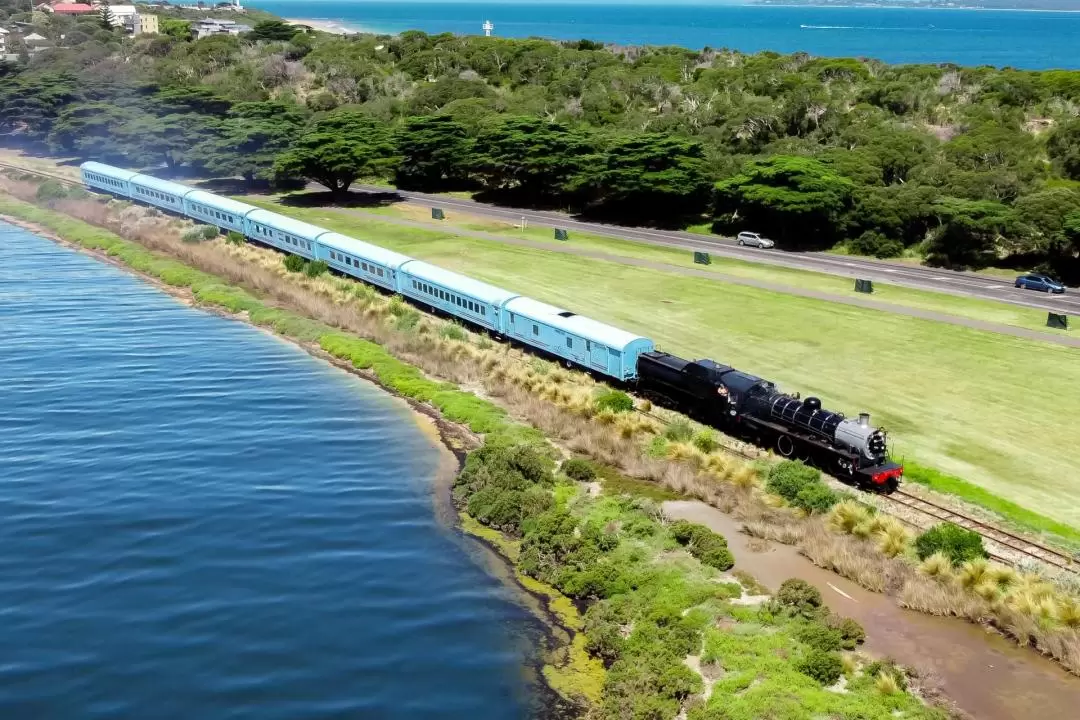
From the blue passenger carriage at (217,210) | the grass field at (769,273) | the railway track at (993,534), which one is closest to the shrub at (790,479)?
the railway track at (993,534)

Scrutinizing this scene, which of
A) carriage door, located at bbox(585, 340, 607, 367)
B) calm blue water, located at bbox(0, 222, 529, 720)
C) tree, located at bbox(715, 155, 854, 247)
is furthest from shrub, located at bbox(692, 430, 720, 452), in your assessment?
tree, located at bbox(715, 155, 854, 247)

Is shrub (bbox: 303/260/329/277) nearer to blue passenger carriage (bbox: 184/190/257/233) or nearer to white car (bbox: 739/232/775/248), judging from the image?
blue passenger carriage (bbox: 184/190/257/233)

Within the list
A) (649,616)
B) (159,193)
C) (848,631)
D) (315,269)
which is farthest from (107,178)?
(848,631)

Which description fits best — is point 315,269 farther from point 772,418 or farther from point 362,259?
point 772,418

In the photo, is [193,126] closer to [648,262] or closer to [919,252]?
[648,262]

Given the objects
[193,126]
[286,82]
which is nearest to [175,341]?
[193,126]
